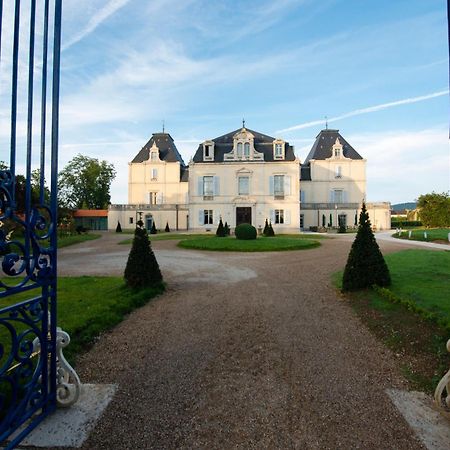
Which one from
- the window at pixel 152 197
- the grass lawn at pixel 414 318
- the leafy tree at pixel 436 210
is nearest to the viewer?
the grass lawn at pixel 414 318

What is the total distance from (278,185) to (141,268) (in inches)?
1171

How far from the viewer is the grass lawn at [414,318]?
399 centimetres

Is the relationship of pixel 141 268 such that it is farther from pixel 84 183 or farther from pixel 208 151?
pixel 84 183

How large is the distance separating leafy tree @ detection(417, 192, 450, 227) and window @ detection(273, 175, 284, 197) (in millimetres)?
13833

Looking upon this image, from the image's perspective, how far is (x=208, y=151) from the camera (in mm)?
36688

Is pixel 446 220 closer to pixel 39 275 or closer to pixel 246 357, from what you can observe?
pixel 246 357

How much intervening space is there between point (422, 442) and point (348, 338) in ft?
7.86

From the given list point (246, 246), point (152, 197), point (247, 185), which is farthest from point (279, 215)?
point (246, 246)

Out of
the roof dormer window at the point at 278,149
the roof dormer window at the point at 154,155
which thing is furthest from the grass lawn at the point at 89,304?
the roof dormer window at the point at 154,155

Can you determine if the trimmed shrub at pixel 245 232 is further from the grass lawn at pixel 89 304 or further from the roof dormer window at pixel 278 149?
the roof dormer window at pixel 278 149

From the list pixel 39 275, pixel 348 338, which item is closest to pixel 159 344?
pixel 39 275

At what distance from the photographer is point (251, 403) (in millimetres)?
3234

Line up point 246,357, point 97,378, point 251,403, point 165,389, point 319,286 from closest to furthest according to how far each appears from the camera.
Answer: point 251,403 < point 165,389 < point 97,378 < point 246,357 < point 319,286

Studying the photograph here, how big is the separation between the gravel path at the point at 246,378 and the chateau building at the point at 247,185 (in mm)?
29671
